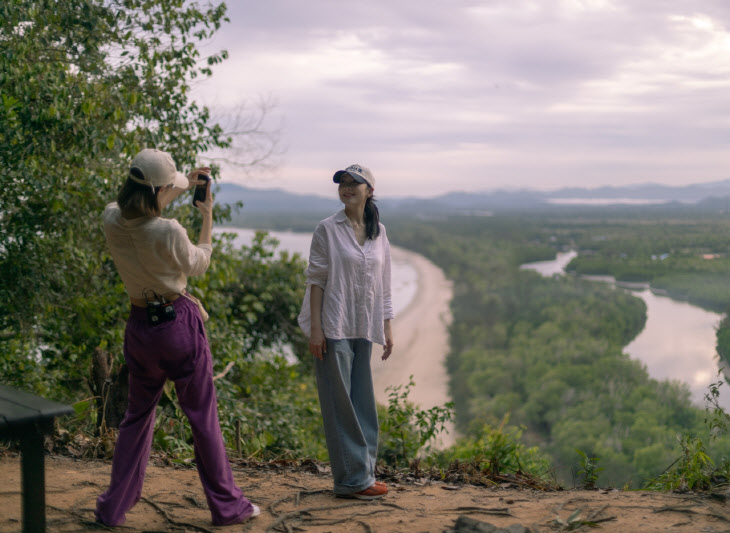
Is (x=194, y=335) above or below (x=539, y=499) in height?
above

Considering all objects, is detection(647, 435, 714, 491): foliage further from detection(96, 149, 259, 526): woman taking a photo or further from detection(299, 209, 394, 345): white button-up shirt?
detection(96, 149, 259, 526): woman taking a photo

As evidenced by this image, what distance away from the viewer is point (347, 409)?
3.46m

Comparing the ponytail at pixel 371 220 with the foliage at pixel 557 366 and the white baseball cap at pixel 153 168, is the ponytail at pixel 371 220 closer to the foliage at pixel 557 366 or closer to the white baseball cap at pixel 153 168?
the white baseball cap at pixel 153 168

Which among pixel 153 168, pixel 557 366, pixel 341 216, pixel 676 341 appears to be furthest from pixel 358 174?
pixel 557 366

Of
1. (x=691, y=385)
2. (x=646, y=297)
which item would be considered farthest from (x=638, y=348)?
A: (x=691, y=385)

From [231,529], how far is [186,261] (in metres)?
1.25

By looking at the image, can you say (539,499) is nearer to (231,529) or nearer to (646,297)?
→ (231,529)

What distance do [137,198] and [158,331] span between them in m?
0.57

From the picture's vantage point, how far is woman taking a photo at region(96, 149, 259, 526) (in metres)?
2.70

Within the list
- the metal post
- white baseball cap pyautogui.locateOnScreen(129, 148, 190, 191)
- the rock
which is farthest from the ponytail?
the metal post

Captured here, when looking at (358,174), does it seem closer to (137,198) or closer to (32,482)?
(137,198)

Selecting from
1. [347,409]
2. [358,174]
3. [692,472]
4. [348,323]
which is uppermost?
[358,174]

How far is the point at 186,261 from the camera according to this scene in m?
2.75

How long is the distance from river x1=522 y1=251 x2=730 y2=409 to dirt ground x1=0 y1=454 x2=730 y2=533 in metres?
12.8
